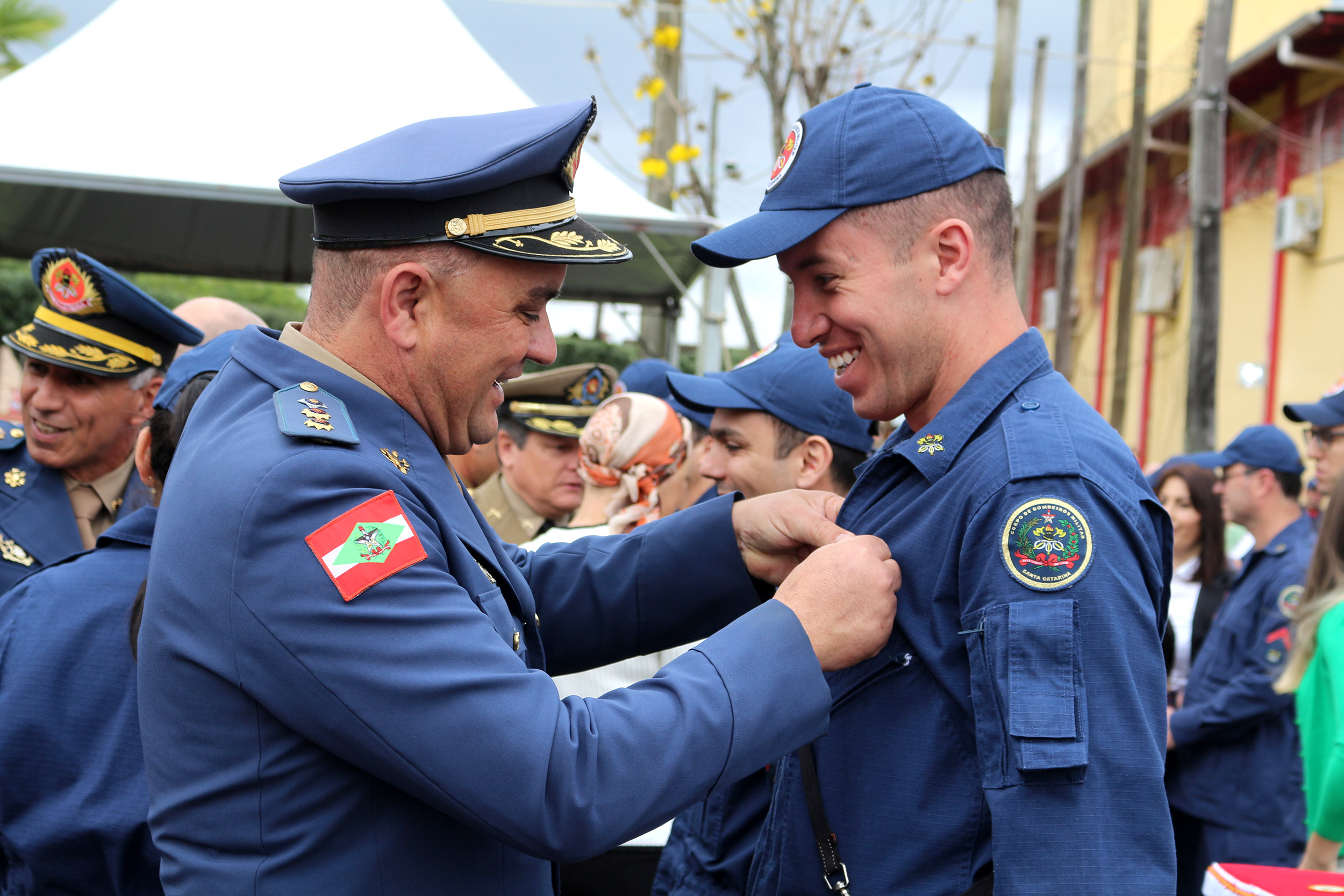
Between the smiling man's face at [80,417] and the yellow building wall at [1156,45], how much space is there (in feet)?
42.6

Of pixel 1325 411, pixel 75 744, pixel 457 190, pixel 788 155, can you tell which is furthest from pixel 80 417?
pixel 1325 411

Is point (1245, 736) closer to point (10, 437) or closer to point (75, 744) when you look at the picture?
point (75, 744)

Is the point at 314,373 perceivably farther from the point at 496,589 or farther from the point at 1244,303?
the point at 1244,303

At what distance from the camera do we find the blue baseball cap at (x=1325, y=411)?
480cm

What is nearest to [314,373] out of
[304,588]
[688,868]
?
[304,588]

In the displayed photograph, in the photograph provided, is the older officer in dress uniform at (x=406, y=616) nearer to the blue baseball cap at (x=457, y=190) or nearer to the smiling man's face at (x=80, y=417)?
the blue baseball cap at (x=457, y=190)

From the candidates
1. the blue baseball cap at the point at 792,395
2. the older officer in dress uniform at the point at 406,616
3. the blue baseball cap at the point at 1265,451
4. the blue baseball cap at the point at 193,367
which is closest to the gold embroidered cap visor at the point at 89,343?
the blue baseball cap at the point at 193,367

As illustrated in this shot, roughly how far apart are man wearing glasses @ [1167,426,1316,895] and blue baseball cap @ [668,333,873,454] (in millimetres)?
2354

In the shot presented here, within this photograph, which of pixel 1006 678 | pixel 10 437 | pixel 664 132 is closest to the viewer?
pixel 1006 678

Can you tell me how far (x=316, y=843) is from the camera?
1.30 m

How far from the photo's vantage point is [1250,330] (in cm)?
1395

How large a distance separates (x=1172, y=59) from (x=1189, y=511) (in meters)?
14.1

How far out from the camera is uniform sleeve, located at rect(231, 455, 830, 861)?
4.01 feet

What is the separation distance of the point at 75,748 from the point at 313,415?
1106mm
